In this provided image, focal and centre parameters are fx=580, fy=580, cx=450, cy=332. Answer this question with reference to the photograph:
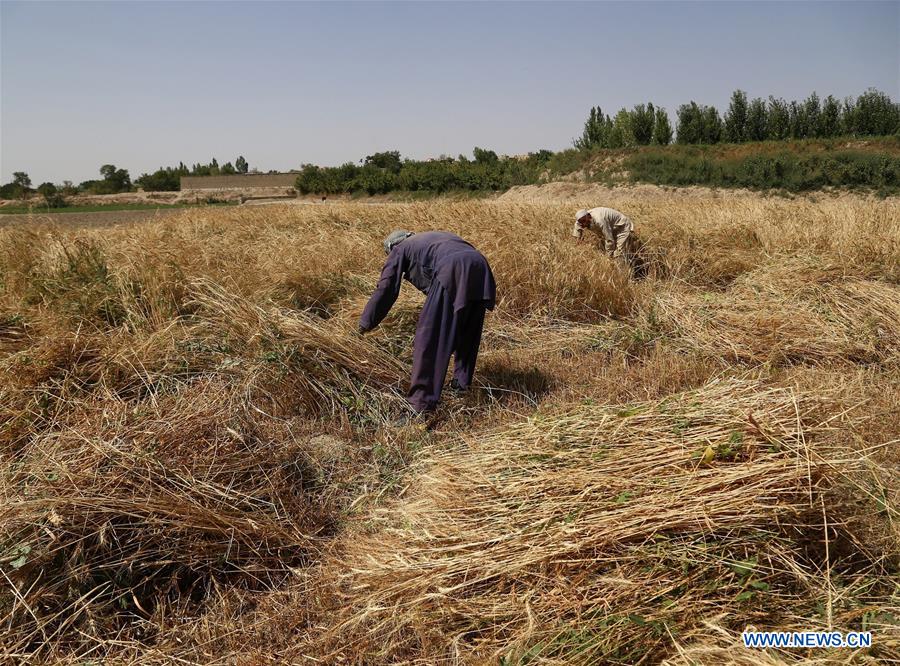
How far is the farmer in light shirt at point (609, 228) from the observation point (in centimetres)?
821

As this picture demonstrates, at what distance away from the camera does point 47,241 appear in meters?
5.64

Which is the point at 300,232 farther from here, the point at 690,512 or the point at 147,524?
the point at 690,512

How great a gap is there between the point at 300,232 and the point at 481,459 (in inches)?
272

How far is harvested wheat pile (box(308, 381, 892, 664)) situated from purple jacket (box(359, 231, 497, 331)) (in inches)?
64.1

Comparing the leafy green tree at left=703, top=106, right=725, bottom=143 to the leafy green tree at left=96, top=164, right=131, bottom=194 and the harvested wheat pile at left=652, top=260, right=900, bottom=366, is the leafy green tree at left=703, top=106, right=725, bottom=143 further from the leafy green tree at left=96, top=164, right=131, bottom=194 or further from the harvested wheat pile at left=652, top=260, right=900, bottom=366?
the leafy green tree at left=96, top=164, right=131, bottom=194

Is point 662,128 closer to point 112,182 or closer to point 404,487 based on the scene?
point 404,487

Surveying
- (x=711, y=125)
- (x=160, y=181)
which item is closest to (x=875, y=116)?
(x=711, y=125)

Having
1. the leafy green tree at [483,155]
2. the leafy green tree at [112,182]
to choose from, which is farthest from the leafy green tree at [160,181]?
the leafy green tree at [483,155]

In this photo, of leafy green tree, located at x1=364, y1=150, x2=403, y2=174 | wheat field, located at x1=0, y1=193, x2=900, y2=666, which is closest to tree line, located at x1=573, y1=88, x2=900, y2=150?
leafy green tree, located at x1=364, y1=150, x2=403, y2=174

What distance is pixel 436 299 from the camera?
3930mm

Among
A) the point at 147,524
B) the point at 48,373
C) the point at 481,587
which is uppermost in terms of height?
the point at 48,373

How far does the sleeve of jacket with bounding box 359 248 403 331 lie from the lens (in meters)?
4.04

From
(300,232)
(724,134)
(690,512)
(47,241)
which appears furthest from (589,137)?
(690,512)

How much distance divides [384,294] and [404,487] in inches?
57.4
